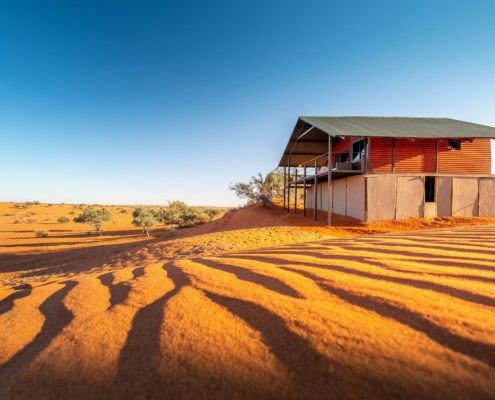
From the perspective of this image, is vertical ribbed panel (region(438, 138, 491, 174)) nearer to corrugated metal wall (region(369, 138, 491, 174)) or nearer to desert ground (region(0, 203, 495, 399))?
corrugated metal wall (region(369, 138, 491, 174))

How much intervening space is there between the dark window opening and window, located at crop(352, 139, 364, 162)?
3193 mm

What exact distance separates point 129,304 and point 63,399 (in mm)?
992

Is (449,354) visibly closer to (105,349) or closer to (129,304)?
(105,349)

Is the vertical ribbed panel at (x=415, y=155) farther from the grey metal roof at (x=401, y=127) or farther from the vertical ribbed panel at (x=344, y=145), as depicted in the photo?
the vertical ribbed panel at (x=344, y=145)

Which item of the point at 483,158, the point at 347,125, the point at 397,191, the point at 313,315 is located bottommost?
the point at 313,315

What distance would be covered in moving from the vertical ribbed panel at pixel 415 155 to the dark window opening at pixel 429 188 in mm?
499

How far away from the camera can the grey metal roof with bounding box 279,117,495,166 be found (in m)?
11.8

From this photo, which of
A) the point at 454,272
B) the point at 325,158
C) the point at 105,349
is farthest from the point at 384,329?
the point at 325,158

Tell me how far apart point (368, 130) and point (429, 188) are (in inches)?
159

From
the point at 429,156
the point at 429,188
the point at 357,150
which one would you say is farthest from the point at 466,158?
the point at 357,150

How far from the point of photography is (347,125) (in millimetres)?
13609

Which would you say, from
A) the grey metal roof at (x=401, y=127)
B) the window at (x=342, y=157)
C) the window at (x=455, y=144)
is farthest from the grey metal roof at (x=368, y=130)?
the window at (x=342, y=157)

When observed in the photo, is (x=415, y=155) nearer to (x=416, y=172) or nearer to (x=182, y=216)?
(x=416, y=172)

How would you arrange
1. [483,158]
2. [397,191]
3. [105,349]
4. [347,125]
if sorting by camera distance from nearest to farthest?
[105,349] → [397,191] → [483,158] → [347,125]
